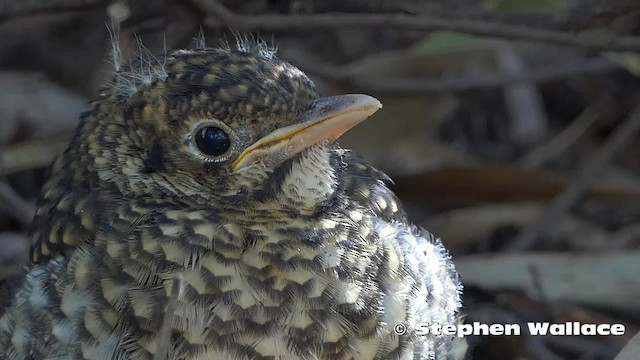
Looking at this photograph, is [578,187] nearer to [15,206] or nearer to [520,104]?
[520,104]

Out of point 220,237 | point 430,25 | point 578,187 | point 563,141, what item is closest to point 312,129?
point 220,237

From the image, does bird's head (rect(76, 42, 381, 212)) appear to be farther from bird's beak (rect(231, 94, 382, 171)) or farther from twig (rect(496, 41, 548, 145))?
twig (rect(496, 41, 548, 145))

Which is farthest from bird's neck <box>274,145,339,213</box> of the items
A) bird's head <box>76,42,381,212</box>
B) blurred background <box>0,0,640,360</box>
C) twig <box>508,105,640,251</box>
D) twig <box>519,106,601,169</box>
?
twig <box>519,106,601,169</box>

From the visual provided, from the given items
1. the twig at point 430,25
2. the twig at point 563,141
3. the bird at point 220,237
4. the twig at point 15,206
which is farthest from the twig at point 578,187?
the twig at point 15,206

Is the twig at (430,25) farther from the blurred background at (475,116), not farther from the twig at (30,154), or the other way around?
the twig at (30,154)

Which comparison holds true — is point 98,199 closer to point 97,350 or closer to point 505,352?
point 97,350
